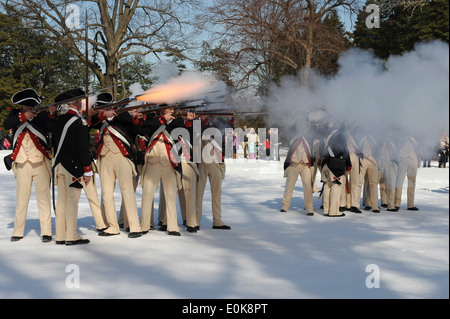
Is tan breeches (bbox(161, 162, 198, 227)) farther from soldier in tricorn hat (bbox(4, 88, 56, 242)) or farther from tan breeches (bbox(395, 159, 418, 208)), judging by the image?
tan breeches (bbox(395, 159, 418, 208))

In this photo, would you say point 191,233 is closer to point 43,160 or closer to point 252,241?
point 252,241

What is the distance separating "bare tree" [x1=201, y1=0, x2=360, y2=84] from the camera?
24.0m

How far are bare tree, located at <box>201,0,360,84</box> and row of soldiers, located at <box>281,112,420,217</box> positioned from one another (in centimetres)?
1196

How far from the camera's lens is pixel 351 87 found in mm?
7250

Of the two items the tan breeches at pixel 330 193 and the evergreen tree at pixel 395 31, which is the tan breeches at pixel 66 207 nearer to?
the tan breeches at pixel 330 193

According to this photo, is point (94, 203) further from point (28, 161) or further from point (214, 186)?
point (214, 186)

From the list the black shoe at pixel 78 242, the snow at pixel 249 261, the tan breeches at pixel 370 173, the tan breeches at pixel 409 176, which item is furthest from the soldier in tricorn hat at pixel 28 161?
the tan breeches at pixel 409 176

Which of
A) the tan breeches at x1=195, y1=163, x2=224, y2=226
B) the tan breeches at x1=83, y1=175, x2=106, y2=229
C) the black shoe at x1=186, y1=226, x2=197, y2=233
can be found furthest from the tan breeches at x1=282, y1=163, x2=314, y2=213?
the tan breeches at x1=83, y1=175, x2=106, y2=229

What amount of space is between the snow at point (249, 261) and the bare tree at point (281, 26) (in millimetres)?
14397

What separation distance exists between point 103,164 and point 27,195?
3.72ft

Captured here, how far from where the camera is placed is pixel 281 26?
81.4 feet

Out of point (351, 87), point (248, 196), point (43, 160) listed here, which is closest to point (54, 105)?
point (43, 160)
